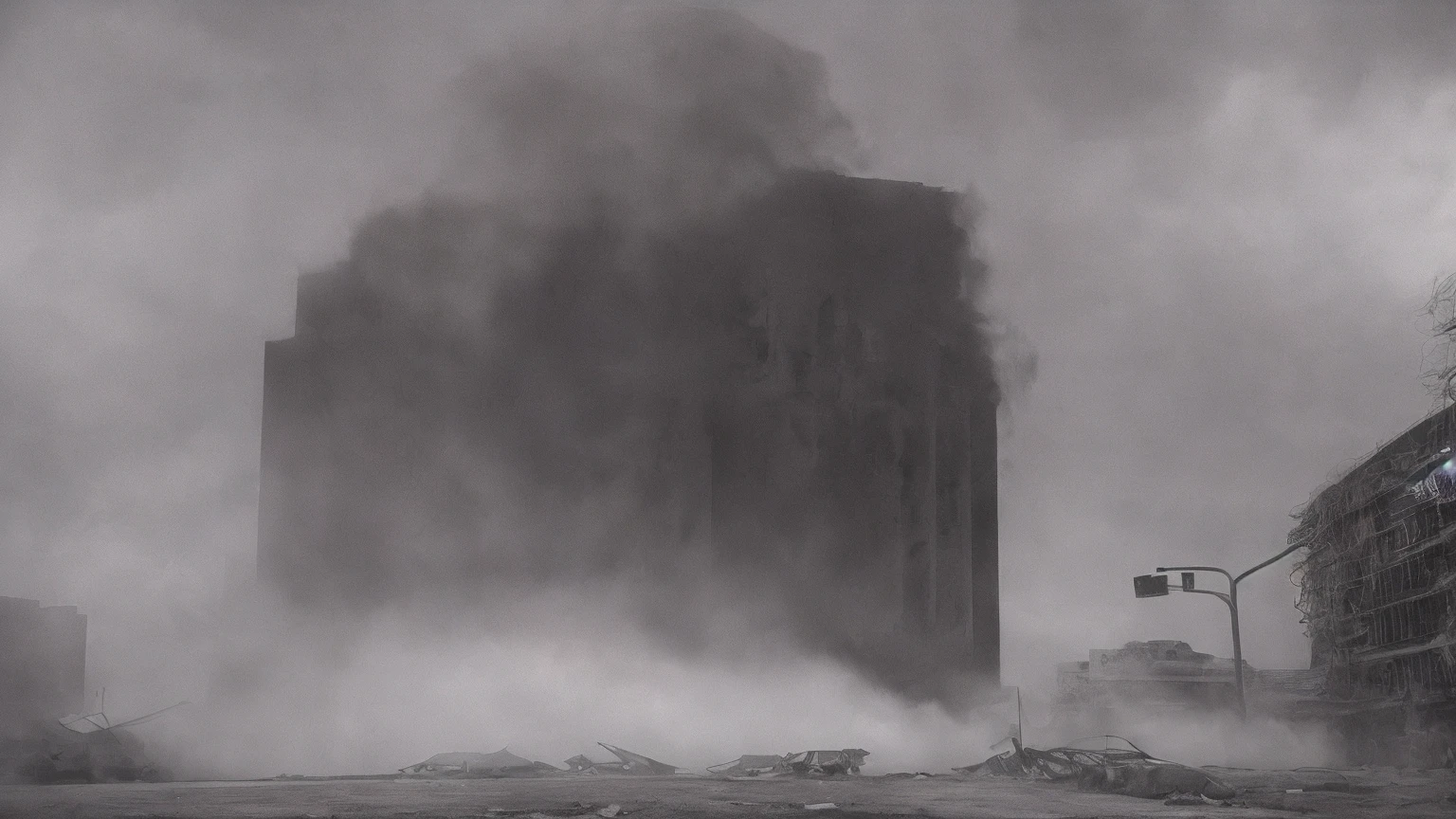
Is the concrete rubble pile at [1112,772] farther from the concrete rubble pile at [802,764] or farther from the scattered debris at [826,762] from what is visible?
the concrete rubble pile at [802,764]

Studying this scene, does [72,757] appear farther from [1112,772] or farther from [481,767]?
[1112,772]

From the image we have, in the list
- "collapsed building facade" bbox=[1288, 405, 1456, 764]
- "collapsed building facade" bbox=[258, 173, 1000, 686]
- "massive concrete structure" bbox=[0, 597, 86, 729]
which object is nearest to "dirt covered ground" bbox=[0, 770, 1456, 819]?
"collapsed building facade" bbox=[1288, 405, 1456, 764]

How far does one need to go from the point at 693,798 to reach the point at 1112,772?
7.60 m

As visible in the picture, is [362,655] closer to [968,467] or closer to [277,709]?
[277,709]

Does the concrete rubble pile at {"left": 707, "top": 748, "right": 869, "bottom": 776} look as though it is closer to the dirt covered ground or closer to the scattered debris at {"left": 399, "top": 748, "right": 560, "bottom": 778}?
the dirt covered ground

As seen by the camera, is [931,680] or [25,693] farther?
[25,693]

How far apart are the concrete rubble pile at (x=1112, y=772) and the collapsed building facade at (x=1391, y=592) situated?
46.5 feet

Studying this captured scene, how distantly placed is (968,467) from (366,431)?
18208 millimetres

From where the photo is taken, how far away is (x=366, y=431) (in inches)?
1804

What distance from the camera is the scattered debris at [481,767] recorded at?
100ft

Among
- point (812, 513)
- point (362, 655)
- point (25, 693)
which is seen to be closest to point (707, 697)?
point (812, 513)

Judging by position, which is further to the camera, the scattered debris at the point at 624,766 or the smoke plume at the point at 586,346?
the smoke plume at the point at 586,346

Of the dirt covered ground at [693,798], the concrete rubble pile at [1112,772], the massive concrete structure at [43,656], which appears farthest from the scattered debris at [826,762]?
the massive concrete structure at [43,656]

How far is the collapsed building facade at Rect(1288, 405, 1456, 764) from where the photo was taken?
41.8 metres
